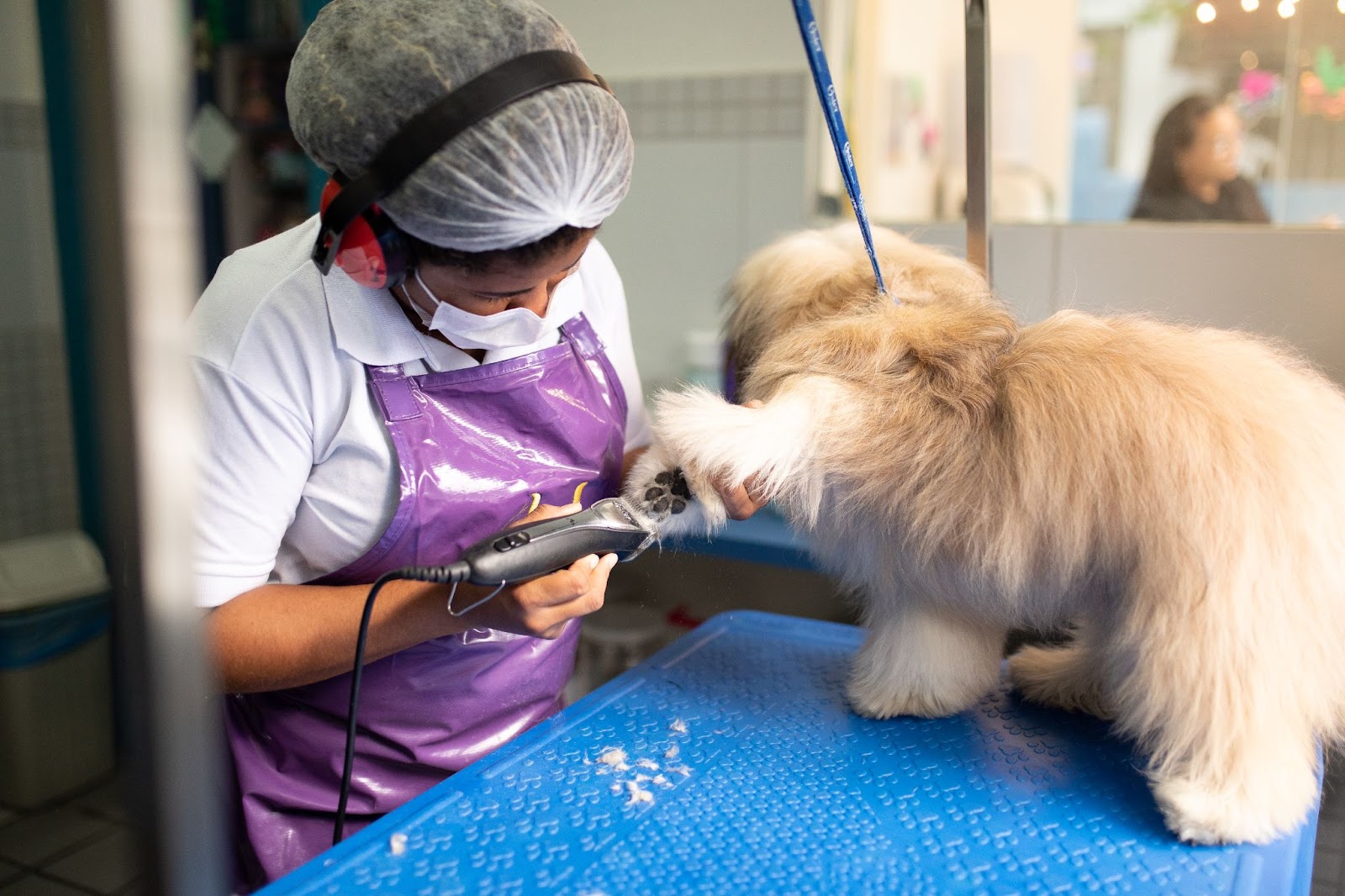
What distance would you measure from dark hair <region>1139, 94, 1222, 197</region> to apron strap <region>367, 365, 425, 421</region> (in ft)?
6.29

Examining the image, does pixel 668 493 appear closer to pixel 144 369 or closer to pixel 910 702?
pixel 910 702

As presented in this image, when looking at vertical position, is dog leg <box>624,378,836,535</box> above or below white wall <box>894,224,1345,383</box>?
below

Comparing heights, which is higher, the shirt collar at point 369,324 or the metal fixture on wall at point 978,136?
the metal fixture on wall at point 978,136

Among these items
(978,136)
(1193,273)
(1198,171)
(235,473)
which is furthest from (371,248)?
(1198,171)

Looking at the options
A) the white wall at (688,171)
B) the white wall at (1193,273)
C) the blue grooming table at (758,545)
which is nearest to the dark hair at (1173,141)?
the white wall at (1193,273)

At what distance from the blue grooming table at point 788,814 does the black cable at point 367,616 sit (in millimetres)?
99

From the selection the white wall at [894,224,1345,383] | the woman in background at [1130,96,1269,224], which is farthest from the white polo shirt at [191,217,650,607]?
the woman in background at [1130,96,1269,224]

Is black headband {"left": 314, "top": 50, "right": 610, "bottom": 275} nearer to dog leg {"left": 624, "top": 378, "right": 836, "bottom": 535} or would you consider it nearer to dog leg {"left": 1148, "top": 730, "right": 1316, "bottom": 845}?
dog leg {"left": 624, "top": 378, "right": 836, "bottom": 535}

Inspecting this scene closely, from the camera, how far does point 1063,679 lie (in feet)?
3.19

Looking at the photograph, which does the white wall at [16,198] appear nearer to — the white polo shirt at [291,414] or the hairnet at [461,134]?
the white polo shirt at [291,414]

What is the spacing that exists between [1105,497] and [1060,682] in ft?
1.01

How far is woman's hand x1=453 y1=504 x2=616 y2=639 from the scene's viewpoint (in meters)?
0.82

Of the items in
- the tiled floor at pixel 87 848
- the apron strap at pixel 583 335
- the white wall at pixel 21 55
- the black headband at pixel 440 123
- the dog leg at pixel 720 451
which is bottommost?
the tiled floor at pixel 87 848

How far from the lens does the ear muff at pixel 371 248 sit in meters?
0.76
